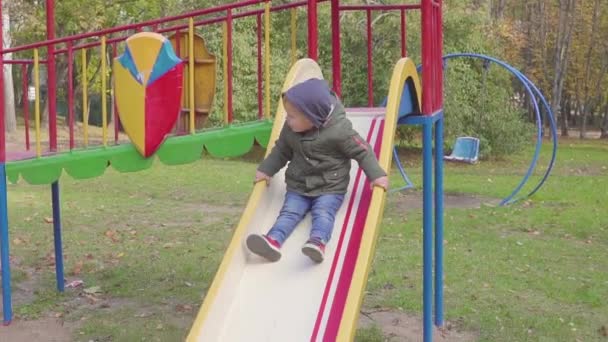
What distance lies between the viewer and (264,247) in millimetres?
3766

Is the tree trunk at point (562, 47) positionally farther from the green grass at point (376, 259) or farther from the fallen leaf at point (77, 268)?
the fallen leaf at point (77, 268)

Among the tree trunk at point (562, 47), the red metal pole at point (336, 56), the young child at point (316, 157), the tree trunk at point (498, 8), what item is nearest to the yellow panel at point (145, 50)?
the young child at point (316, 157)

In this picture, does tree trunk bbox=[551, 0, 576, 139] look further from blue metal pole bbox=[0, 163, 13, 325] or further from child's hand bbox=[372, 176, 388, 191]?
child's hand bbox=[372, 176, 388, 191]

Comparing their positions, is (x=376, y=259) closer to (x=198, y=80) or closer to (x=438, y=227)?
(x=438, y=227)

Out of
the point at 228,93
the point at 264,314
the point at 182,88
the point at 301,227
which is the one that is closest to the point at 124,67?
the point at 182,88

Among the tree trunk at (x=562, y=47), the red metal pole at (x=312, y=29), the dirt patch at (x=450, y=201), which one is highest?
the tree trunk at (x=562, y=47)

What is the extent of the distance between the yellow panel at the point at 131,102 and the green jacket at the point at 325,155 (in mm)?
820

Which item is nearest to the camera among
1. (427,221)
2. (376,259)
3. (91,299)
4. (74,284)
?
(427,221)

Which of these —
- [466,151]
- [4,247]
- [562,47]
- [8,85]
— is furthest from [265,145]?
[562,47]

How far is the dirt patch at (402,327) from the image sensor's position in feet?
16.6

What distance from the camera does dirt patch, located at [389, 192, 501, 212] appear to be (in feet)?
35.1

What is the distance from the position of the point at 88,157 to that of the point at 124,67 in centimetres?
71

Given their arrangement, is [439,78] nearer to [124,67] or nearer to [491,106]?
[124,67]

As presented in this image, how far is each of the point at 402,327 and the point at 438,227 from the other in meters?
0.77
